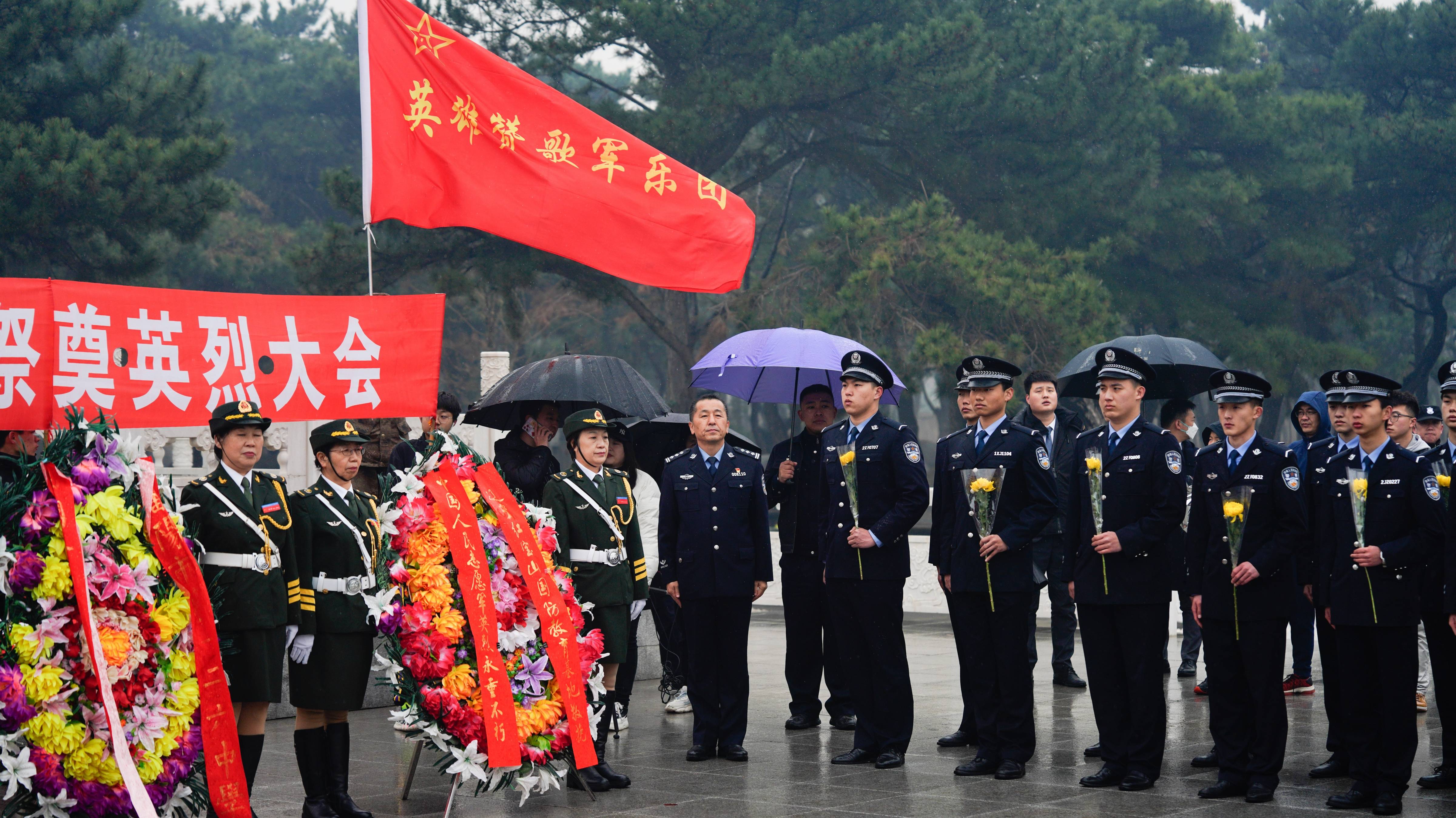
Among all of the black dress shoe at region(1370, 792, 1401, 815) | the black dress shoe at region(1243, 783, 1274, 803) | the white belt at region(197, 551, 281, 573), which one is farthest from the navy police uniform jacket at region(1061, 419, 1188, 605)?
the white belt at region(197, 551, 281, 573)

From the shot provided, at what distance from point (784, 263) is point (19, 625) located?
99.2 ft

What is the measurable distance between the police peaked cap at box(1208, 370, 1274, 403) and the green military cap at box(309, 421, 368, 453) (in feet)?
12.0

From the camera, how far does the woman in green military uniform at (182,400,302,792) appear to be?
5.67 meters

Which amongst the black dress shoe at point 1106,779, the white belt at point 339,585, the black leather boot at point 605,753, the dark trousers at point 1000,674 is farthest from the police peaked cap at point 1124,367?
the white belt at point 339,585

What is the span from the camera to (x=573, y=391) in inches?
317

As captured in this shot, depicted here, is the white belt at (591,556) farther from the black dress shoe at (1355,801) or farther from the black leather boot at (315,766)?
the black dress shoe at (1355,801)

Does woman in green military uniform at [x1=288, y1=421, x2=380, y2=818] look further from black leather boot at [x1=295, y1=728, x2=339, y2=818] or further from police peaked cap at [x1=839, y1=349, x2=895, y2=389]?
Answer: police peaked cap at [x1=839, y1=349, x2=895, y2=389]

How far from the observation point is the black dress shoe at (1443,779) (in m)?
6.35

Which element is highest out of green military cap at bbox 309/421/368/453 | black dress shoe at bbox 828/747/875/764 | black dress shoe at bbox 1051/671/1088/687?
green military cap at bbox 309/421/368/453

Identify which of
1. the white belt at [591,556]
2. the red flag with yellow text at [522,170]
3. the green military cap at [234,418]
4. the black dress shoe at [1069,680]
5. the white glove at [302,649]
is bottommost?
the black dress shoe at [1069,680]

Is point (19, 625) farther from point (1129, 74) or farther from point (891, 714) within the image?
point (1129, 74)

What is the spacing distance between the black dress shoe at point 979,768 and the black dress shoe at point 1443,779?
179 centimetres

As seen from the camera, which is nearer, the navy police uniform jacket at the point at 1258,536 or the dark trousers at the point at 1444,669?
the navy police uniform jacket at the point at 1258,536

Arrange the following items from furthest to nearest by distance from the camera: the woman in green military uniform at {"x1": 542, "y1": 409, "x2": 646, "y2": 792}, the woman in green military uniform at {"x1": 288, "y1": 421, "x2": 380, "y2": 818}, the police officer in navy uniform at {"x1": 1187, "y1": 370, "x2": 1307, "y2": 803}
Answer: the woman in green military uniform at {"x1": 542, "y1": 409, "x2": 646, "y2": 792} → the police officer in navy uniform at {"x1": 1187, "y1": 370, "x2": 1307, "y2": 803} → the woman in green military uniform at {"x1": 288, "y1": 421, "x2": 380, "y2": 818}
